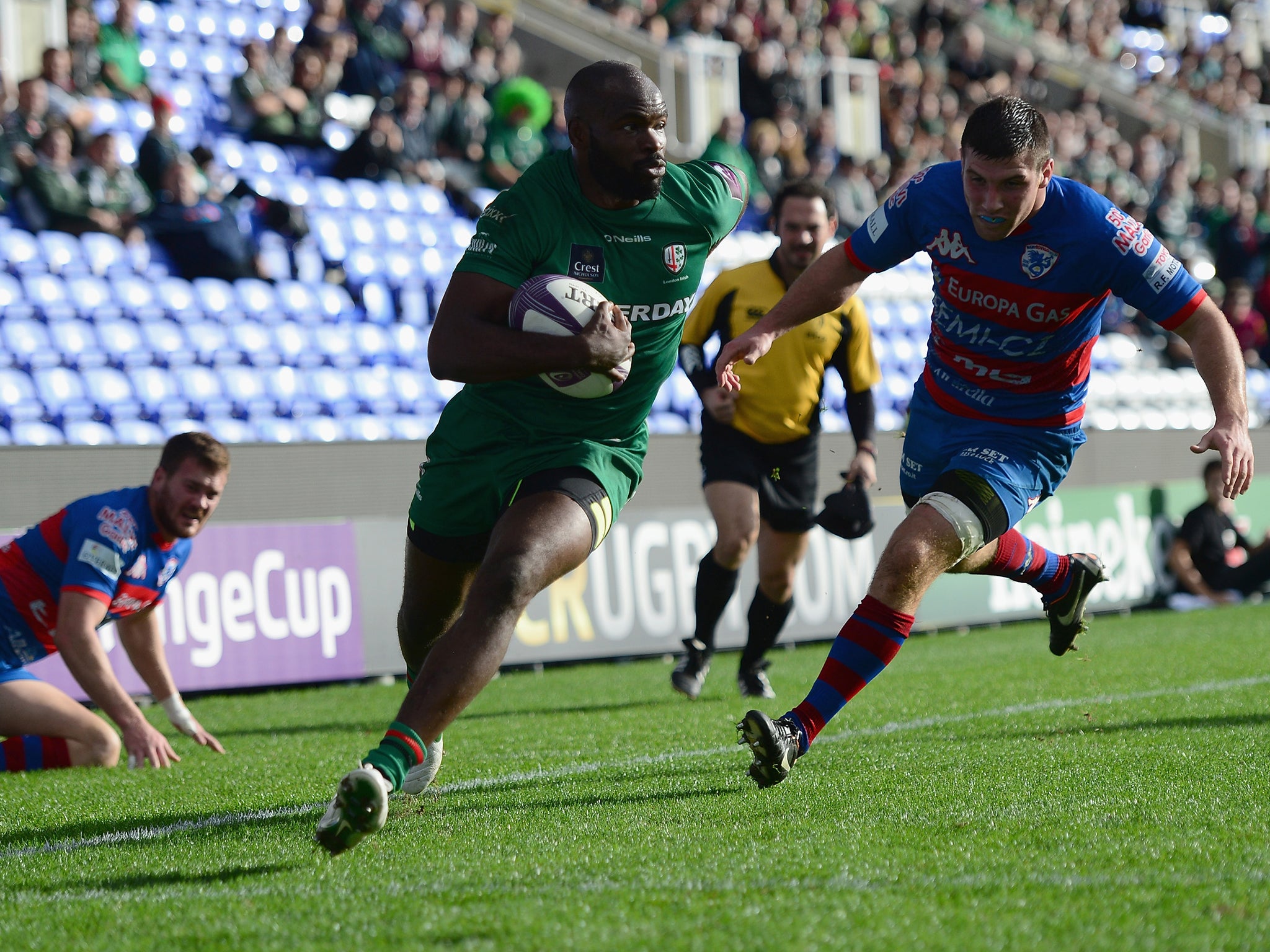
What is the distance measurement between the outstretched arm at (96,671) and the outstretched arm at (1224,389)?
3902 millimetres

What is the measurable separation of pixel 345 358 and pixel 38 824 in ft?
26.7

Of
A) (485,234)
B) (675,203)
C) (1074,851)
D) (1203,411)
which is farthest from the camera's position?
(1203,411)

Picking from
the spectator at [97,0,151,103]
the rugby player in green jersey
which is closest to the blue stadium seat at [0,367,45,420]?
the spectator at [97,0,151,103]

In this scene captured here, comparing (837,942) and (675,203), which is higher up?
(675,203)

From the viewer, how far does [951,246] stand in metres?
4.70

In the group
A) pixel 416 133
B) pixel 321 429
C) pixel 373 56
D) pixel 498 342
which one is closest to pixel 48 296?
pixel 321 429

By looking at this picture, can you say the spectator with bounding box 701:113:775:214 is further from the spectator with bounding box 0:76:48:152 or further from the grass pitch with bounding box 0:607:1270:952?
the grass pitch with bounding box 0:607:1270:952

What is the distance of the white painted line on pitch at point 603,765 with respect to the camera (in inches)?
163

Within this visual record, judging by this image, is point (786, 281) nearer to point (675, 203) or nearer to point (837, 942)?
point (675, 203)

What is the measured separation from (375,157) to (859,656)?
1072 centimetres

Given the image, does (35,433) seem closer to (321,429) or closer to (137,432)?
(137,432)

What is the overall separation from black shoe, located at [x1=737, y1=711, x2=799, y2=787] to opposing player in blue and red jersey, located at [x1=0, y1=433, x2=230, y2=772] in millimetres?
2547

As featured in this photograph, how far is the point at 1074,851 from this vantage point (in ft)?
11.1

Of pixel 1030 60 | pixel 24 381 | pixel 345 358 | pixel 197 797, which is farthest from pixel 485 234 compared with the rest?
pixel 1030 60
